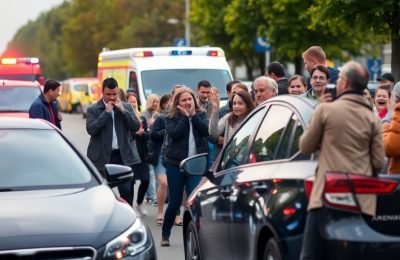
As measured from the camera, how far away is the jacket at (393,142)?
Result: 7.56m

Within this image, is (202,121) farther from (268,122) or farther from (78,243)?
(78,243)

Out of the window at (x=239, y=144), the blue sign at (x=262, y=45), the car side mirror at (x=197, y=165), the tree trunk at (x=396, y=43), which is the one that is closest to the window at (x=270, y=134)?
the window at (x=239, y=144)

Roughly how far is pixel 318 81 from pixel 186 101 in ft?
6.05

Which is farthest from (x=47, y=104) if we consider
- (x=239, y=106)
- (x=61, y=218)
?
(x=61, y=218)

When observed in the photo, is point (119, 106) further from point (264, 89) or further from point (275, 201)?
point (275, 201)

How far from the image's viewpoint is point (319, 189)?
6703mm

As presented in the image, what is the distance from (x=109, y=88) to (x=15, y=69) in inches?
Result: 688

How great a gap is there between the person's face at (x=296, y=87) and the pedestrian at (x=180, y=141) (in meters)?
0.99

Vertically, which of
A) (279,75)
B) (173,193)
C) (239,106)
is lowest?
(173,193)

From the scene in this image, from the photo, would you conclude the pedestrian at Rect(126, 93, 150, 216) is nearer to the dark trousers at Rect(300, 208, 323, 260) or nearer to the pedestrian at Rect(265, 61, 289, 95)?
the pedestrian at Rect(265, 61, 289, 95)

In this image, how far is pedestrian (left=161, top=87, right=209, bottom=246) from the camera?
12.7m

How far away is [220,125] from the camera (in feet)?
41.8

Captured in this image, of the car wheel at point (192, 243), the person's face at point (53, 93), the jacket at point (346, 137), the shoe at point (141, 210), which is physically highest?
the jacket at point (346, 137)

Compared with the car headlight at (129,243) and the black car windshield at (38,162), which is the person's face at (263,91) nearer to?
the black car windshield at (38,162)
